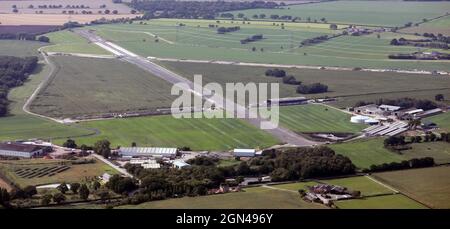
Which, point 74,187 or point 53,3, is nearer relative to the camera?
point 74,187

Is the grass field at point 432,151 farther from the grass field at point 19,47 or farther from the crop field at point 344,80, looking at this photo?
the grass field at point 19,47

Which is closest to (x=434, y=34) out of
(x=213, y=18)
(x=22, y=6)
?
(x=213, y=18)

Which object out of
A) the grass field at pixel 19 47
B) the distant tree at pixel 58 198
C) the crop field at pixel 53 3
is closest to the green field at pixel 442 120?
the distant tree at pixel 58 198

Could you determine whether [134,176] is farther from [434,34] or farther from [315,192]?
[434,34]

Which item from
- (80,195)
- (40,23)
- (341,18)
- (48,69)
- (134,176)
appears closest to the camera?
(80,195)

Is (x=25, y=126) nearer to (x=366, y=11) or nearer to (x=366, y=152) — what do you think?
A: (x=366, y=152)

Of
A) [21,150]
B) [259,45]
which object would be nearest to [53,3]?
[259,45]

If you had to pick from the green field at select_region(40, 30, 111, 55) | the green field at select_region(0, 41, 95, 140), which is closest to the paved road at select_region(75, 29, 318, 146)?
the green field at select_region(40, 30, 111, 55)

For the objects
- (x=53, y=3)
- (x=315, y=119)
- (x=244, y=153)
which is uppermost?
(x=53, y=3)
